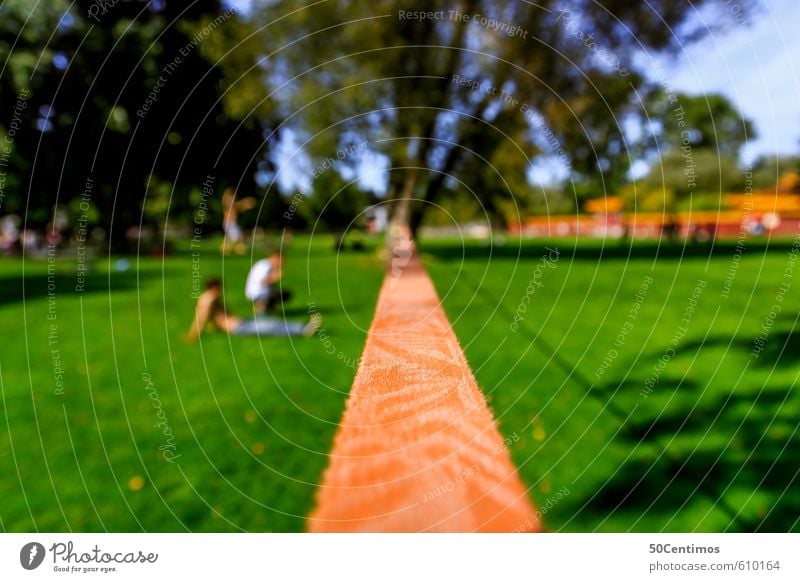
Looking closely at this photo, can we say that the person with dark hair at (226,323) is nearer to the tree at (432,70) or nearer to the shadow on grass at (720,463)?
the tree at (432,70)

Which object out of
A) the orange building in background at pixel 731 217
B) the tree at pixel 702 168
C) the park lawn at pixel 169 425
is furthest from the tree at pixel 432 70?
the orange building in background at pixel 731 217

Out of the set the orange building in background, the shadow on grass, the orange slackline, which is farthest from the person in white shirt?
the orange building in background

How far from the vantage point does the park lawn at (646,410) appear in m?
3.64

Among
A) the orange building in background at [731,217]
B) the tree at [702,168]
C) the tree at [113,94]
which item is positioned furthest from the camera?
the orange building in background at [731,217]

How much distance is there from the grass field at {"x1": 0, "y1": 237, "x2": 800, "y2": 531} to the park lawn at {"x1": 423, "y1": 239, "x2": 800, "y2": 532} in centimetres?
2

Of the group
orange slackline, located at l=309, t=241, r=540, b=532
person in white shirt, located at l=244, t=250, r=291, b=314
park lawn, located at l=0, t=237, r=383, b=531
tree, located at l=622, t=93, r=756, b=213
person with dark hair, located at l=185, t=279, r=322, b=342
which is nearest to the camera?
orange slackline, located at l=309, t=241, r=540, b=532

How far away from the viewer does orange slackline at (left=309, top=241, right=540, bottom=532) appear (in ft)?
5.75

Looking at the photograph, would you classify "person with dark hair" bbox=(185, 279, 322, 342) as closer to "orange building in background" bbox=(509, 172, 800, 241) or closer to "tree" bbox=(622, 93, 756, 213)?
"tree" bbox=(622, 93, 756, 213)

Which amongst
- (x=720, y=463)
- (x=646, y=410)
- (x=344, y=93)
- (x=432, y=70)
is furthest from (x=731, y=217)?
(x=720, y=463)

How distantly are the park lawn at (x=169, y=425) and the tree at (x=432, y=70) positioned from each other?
186cm

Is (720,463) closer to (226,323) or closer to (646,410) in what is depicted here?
(646,410)

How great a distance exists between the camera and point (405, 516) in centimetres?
193

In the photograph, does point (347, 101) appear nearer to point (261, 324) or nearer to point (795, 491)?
point (261, 324)

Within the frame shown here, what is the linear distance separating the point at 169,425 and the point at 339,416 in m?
1.41
